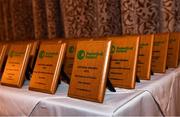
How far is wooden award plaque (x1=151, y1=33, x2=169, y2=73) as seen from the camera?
1.13 meters

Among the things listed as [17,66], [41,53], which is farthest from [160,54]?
[17,66]

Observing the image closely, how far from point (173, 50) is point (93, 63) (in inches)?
21.1

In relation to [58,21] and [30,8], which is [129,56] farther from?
[30,8]

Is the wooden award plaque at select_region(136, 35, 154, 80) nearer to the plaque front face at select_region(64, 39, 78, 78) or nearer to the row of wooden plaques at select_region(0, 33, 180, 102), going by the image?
the row of wooden plaques at select_region(0, 33, 180, 102)

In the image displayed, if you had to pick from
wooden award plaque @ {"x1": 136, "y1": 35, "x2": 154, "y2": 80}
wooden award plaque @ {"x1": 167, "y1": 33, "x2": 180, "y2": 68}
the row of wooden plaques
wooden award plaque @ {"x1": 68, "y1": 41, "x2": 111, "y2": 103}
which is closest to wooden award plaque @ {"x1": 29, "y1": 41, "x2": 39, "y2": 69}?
the row of wooden plaques

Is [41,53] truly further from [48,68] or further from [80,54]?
[80,54]

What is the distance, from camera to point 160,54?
1.15 metres

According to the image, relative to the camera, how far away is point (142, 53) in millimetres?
1072

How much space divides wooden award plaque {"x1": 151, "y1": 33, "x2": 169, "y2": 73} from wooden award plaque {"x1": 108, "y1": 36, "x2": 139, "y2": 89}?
0.24 meters

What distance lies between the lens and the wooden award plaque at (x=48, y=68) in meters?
0.99

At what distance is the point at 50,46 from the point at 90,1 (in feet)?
3.13

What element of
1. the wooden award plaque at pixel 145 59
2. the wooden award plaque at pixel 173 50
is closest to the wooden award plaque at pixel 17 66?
the wooden award plaque at pixel 145 59

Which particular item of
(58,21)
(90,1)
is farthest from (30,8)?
(90,1)

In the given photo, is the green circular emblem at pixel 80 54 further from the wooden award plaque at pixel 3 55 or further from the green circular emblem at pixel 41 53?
the wooden award plaque at pixel 3 55
